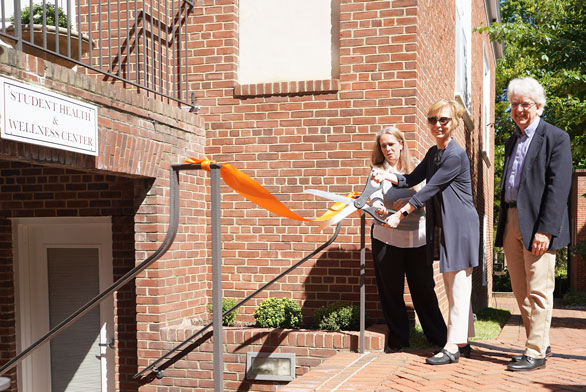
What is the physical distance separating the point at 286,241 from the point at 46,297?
282cm

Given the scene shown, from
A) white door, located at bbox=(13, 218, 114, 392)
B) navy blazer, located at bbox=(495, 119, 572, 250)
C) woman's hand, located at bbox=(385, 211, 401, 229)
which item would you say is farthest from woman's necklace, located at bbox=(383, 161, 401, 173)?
white door, located at bbox=(13, 218, 114, 392)

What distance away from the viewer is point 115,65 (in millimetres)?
6590

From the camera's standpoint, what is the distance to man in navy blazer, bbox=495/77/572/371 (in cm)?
400

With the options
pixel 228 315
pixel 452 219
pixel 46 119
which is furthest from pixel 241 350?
pixel 46 119

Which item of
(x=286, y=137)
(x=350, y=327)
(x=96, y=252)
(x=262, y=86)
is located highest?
(x=262, y=86)

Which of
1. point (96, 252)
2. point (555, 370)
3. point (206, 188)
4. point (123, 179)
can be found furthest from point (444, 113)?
point (96, 252)

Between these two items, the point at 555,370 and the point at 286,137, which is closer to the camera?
the point at 555,370

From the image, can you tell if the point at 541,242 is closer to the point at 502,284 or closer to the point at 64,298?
the point at 64,298

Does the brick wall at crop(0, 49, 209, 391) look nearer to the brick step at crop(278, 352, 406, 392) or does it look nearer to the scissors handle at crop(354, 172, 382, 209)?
the brick step at crop(278, 352, 406, 392)

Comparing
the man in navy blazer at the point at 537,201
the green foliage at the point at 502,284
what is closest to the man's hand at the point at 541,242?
the man in navy blazer at the point at 537,201

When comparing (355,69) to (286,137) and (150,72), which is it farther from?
(150,72)

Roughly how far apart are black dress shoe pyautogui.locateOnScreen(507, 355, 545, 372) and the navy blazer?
0.75 meters

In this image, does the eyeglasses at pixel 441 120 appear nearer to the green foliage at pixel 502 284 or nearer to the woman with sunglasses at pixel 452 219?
the woman with sunglasses at pixel 452 219

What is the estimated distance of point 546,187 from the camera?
13.3ft
